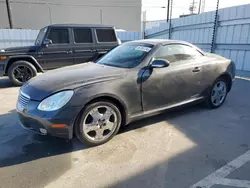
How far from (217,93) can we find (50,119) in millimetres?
3554

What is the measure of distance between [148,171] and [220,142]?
1.38 metres

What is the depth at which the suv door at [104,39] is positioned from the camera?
771 cm

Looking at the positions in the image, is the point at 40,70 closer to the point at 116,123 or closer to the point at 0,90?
the point at 0,90

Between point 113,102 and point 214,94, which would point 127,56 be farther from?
point 214,94

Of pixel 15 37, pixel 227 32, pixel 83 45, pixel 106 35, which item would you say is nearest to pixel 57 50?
pixel 83 45

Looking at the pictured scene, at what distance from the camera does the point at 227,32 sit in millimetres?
7891

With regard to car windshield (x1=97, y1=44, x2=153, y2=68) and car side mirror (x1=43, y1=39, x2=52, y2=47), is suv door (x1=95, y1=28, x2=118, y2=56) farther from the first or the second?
car windshield (x1=97, y1=44, x2=153, y2=68)

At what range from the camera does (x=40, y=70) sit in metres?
7.11

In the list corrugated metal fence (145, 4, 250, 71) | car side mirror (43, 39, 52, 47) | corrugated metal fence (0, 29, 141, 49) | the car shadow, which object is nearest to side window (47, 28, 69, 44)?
car side mirror (43, 39, 52, 47)

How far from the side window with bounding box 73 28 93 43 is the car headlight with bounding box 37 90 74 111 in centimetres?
501

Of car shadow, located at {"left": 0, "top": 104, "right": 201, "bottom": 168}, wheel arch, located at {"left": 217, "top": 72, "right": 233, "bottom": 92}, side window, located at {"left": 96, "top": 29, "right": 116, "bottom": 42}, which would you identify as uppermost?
side window, located at {"left": 96, "top": 29, "right": 116, "bottom": 42}

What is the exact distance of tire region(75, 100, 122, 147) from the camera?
2924 millimetres

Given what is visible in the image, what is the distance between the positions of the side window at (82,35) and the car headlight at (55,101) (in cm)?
501

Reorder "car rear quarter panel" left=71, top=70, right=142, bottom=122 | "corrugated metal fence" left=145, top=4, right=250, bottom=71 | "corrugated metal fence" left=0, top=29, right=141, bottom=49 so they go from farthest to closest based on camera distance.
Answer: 1. "corrugated metal fence" left=0, top=29, right=141, bottom=49
2. "corrugated metal fence" left=145, top=4, right=250, bottom=71
3. "car rear quarter panel" left=71, top=70, right=142, bottom=122
